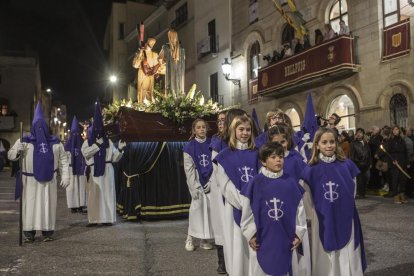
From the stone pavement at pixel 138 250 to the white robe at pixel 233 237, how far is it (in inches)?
45.5

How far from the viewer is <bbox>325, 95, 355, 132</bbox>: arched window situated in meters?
19.4

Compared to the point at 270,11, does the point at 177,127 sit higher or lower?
lower

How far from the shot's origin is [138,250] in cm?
730

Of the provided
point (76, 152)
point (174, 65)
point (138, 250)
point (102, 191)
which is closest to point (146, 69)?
point (174, 65)

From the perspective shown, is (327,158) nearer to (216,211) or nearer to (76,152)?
(216,211)

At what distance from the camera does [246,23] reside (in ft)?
84.7

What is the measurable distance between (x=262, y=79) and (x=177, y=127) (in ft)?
43.4

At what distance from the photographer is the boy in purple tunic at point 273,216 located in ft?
13.5

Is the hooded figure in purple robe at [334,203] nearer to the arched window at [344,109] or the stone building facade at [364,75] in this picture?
the stone building facade at [364,75]

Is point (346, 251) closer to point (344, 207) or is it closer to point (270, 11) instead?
point (344, 207)

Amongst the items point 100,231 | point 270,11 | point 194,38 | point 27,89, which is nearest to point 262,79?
point 270,11

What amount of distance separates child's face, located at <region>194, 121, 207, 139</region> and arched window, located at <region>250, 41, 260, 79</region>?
18163mm

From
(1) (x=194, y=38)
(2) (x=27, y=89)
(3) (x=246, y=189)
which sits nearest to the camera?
(3) (x=246, y=189)

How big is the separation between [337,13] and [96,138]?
12580mm
